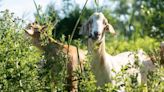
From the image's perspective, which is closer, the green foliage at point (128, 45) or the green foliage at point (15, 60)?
the green foliage at point (15, 60)

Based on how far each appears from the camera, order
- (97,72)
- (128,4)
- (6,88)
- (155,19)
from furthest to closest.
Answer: (128,4) < (155,19) < (97,72) < (6,88)

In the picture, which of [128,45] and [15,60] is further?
[128,45]

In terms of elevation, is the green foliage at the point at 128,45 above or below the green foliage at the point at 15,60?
above

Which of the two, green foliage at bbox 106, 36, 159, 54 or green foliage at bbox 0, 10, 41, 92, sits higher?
green foliage at bbox 106, 36, 159, 54

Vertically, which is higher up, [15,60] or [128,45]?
[128,45]

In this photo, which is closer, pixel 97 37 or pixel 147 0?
pixel 97 37

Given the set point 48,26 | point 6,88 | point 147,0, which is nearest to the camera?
point 6,88

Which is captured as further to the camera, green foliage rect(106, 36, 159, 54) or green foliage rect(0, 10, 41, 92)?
green foliage rect(106, 36, 159, 54)

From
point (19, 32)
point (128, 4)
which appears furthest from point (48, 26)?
point (128, 4)

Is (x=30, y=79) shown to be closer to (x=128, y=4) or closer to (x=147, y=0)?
(x=147, y=0)

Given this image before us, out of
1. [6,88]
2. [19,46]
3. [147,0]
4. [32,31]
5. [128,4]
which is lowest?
[6,88]

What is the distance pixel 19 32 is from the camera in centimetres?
747

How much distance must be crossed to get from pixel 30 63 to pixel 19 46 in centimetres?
22

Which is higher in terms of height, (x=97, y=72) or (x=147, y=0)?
(x=147, y=0)
